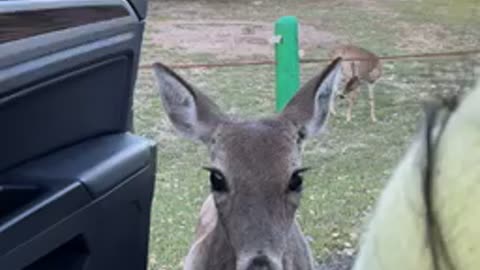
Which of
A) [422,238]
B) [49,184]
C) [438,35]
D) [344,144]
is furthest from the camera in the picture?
[438,35]

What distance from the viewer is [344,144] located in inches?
294

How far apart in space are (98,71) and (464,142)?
139 cm

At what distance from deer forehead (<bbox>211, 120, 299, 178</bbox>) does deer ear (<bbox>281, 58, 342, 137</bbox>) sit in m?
0.16

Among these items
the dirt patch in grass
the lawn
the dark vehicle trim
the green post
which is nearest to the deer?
the lawn

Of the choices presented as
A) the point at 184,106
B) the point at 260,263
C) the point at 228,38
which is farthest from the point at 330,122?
the point at 228,38

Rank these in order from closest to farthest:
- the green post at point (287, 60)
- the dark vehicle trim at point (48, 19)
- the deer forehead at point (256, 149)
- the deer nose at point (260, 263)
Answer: the dark vehicle trim at point (48, 19), the deer nose at point (260, 263), the deer forehead at point (256, 149), the green post at point (287, 60)

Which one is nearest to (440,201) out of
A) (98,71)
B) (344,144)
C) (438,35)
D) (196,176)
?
(98,71)

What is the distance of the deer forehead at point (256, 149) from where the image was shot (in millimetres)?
3123

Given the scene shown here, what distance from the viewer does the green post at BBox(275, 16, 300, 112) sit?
7.26m

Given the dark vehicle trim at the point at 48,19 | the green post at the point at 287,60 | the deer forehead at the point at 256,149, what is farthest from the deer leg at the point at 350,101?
the dark vehicle trim at the point at 48,19

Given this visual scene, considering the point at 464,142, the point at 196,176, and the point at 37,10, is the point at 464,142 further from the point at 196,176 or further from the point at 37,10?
the point at 196,176

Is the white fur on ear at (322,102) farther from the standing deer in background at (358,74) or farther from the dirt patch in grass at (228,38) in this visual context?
the dirt patch in grass at (228,38)

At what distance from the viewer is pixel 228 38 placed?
1286 centimetres

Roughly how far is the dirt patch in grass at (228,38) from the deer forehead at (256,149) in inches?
305
